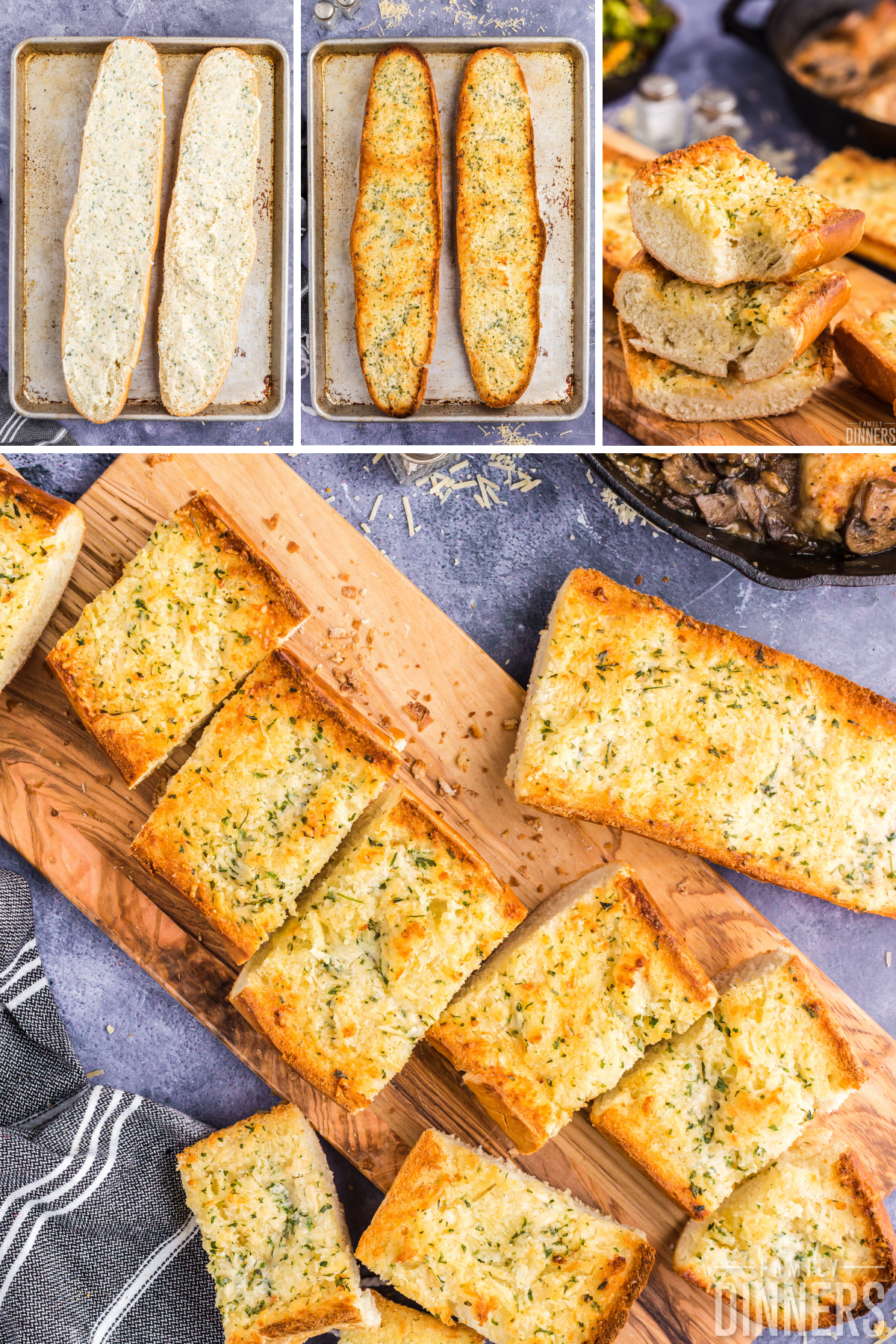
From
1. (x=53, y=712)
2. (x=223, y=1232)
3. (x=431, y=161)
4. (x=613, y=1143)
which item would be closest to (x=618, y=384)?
(x=431, y=161)

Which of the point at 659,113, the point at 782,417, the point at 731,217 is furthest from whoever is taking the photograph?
the point at 782,417

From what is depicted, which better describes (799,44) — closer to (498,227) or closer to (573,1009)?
Answer: (498,227)

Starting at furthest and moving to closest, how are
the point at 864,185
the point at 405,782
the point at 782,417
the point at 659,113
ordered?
the point at 405,782, the point at 782,417, the point at 864,185, the point at 659,113

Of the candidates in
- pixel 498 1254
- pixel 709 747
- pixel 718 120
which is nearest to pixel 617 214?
pixel 718 120

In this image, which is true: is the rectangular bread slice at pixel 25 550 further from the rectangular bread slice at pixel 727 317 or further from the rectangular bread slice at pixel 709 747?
the rectangular bread slice at pixel 727 317

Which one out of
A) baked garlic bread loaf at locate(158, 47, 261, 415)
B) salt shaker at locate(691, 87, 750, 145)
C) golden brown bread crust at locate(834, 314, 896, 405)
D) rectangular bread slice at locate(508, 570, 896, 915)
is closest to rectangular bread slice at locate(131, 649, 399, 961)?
rectangular bread slice at locate(508, 570, 896, 915)

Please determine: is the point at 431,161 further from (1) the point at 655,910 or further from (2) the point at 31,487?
(1) the point at 655,910
